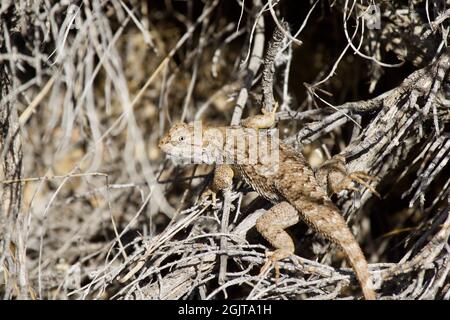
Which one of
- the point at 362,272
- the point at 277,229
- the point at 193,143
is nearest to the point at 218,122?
the point at 193,143

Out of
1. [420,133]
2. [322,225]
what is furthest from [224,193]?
[420,133]

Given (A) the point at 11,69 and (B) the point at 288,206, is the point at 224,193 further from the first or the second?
(A) the point at 11,69

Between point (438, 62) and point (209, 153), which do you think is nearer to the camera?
point (438, 62)

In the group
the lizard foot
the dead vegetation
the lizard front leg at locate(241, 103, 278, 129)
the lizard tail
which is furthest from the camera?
the lizard front leg at locate(241, 103, 278, 129)

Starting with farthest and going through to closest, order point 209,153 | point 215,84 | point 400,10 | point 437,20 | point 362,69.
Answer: point 215,84, point 362,69, point 209,153, point 400,10, point 437,20
